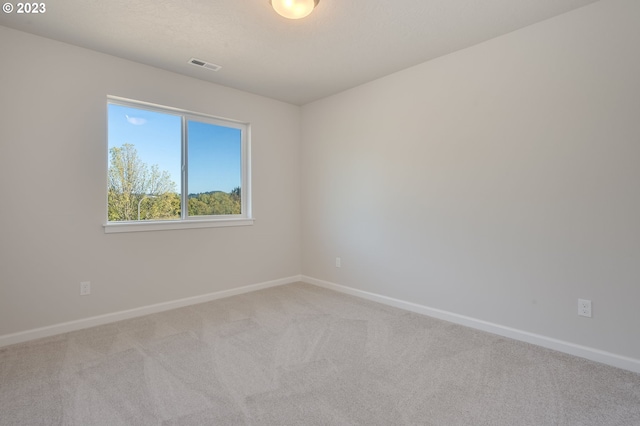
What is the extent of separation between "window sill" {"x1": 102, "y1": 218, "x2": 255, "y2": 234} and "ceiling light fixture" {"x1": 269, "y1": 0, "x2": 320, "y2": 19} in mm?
2329

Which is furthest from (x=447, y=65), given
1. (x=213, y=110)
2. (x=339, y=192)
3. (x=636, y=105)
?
(x=213, y=110)

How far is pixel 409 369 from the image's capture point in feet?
6.86

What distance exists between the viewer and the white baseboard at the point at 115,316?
253cm

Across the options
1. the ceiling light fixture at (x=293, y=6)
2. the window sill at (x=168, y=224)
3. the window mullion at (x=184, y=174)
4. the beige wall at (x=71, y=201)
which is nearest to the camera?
the ceiling light fixture at (x=293, y=6)

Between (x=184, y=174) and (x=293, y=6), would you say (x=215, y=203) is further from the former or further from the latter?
(x=293, y=6)

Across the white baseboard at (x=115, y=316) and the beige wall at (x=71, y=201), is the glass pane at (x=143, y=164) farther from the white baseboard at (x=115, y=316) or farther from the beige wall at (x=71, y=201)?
the white baseboard at (x=115, y=316)

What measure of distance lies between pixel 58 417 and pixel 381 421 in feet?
5.47

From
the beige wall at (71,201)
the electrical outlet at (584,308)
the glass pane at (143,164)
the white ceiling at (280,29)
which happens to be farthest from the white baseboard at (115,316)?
the electrical outlet at (584,308)

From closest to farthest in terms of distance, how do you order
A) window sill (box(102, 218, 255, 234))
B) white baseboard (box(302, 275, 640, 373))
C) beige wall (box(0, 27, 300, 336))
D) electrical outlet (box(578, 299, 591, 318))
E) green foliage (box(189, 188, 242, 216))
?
1. white baseboard (box(302, 275, 640, 373))
2. electrical outlet (box(578, 299, 591, 318))
3. beige wall (box(0, 27, 300, 336))
4. window sill (box(102, 218, 255, 234))
5. green foliage (box(189, 188, 242, 216))

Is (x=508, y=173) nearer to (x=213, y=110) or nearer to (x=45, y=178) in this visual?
(x=213, y=110)

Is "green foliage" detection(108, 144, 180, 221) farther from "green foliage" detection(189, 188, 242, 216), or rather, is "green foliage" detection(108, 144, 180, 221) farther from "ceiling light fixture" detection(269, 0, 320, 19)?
"ceiling light fixture" detection(269, 0, 320, 19)

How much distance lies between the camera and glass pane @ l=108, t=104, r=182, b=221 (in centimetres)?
307

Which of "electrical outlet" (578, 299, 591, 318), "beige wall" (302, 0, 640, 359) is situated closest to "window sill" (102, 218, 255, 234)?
"beige wall" (302, 0, 640, 359)

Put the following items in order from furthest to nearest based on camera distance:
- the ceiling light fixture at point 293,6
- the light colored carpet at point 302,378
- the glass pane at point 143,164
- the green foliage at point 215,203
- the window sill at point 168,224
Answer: the green foliage at point 215,203 → the glass pane at point 143,164 → the window sill at point 168,224 → the ceiling light fixture at point 293,6 → the light colored carpet at point 302,378
